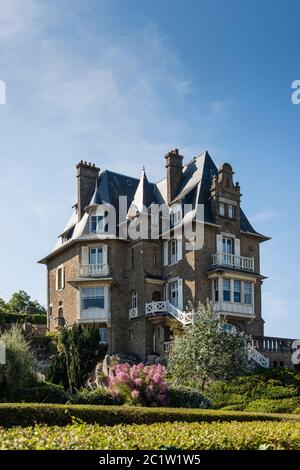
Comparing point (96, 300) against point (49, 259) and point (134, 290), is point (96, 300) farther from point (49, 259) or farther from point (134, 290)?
point (49, 259)

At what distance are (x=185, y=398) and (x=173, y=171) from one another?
20941 mm

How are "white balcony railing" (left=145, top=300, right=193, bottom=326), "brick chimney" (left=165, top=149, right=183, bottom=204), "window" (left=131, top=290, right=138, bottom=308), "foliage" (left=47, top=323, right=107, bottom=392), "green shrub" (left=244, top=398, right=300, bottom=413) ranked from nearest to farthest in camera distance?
"green shrub" (left=244, top=398, right=300, bottom=413) < "foliage" (left=47, top=323, right=107, bottom=392) < "white balcony railing" (left=145, top=300, right=193, bottom=326) < "window" (left=131, top=290, right=138, bottom=308) < "brick chimney" (left=165, top=149, right=183, bottom=204)

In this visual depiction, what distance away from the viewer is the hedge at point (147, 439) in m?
9.98

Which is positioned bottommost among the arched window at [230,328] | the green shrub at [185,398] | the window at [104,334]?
the green shrub at [185,398]

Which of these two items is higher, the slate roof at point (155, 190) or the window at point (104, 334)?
the slate roof at point (155, 190)

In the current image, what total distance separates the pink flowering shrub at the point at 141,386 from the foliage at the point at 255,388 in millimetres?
3440

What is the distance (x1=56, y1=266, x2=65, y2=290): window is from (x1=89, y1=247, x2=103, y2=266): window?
3256 mm

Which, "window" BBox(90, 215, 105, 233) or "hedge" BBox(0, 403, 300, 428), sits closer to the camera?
"hedge" BBox(0, 403, 300, 428)

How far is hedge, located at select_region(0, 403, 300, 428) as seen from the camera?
18.9m

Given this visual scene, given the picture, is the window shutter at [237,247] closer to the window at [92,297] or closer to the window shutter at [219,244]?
the window shutter at [219,244]

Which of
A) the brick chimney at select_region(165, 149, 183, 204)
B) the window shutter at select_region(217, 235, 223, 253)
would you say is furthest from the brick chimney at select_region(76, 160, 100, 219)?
the window shutter at select_region(217, 235, 223, 253)

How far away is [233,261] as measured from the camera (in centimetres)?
4153

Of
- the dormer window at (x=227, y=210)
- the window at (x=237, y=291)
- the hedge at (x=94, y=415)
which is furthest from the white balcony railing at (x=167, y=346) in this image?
the hedge at (x=94, y=415)

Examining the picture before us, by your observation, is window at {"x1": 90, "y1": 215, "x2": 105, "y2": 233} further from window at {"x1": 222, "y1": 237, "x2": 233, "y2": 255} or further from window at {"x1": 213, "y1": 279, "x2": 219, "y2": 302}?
window at {"x1": 213, "y1": 279, "x2": 219, "y2": 302}
